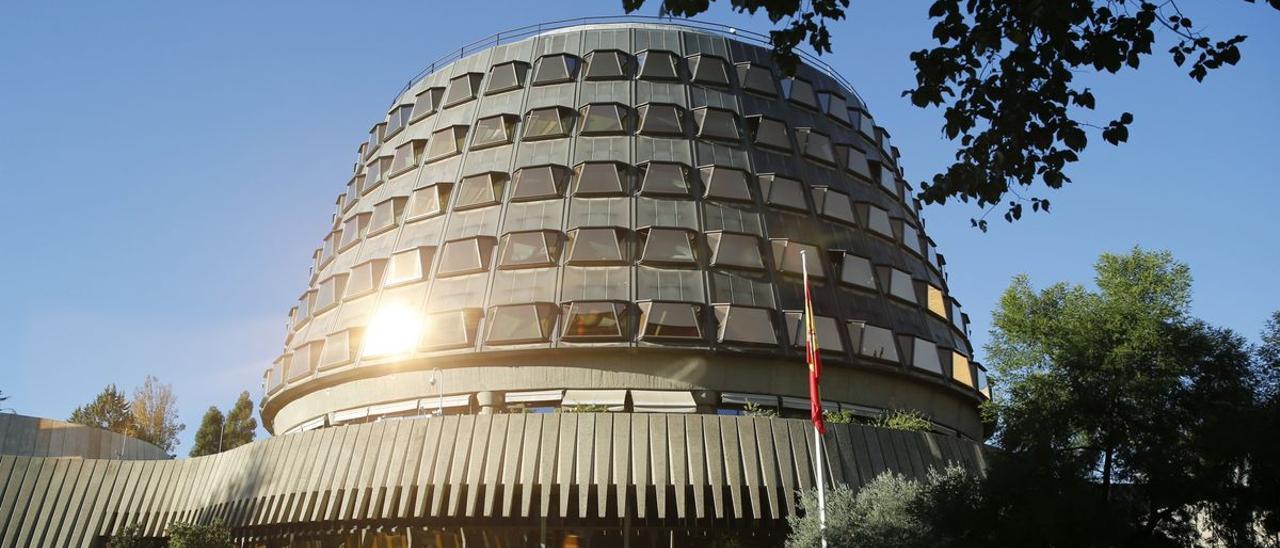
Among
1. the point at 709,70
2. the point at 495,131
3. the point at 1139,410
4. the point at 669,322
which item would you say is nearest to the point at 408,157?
the point at 495,131

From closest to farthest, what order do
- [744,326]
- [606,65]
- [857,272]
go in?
[744,326] < [857,272] < [606,65]

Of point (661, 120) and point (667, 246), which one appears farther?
point (661, 120)

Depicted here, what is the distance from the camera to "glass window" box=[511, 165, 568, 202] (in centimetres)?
4038

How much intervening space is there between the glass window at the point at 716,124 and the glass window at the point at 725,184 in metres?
1.98

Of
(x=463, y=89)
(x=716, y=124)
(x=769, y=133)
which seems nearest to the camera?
(x=716, y=124)

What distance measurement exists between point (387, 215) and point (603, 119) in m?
10.0

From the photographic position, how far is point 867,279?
41375mm

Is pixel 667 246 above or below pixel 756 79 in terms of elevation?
below

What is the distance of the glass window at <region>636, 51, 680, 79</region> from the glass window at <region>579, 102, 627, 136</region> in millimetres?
2663

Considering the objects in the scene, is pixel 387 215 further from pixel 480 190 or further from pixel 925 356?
pixel 925 356

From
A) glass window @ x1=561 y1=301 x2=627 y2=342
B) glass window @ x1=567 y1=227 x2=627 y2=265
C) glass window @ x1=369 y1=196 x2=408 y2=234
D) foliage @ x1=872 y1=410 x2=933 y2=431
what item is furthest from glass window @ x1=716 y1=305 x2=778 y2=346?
glass window @ x1=369 y1=196 x2=408 y2=234

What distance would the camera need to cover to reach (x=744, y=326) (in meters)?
36.9

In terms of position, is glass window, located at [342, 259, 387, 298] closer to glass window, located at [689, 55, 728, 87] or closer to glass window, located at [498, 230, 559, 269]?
glass window, located at [498, 230, 559, 269]

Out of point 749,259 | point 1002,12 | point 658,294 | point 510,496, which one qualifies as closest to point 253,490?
point 510,496
